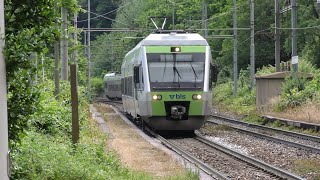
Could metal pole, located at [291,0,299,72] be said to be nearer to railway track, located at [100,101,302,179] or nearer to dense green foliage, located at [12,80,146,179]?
railway track, located at [100,101,302,179]

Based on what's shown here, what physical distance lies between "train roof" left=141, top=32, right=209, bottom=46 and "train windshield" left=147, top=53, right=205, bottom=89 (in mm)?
419

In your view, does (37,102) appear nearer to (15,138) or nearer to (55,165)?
(15,138)

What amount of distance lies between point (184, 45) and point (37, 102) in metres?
14.0

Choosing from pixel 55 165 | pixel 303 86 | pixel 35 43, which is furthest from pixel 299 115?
pixel 35 43

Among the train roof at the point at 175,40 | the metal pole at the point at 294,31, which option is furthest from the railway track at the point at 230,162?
the metal pole at the point at 294,31

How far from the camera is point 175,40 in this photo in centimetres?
2148

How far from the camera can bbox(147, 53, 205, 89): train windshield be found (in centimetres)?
2092

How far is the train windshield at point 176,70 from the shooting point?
20922 mm

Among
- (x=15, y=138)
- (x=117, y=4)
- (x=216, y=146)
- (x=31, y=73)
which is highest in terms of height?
(x=117, y=4)

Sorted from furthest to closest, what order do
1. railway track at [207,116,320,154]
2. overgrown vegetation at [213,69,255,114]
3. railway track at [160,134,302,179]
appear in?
1. overgrown vegetation at [213,69,255,114]
2. railway track at [207,116,320,154]
3. railway track at [160,134,302,179]

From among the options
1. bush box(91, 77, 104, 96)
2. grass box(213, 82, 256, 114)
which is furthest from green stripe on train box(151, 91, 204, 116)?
bush box(91, 77, 104, 96)

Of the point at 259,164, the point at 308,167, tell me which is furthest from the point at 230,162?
the point at 308,167

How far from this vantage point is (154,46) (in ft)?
70.2

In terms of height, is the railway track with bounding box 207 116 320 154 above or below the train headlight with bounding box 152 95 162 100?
below
